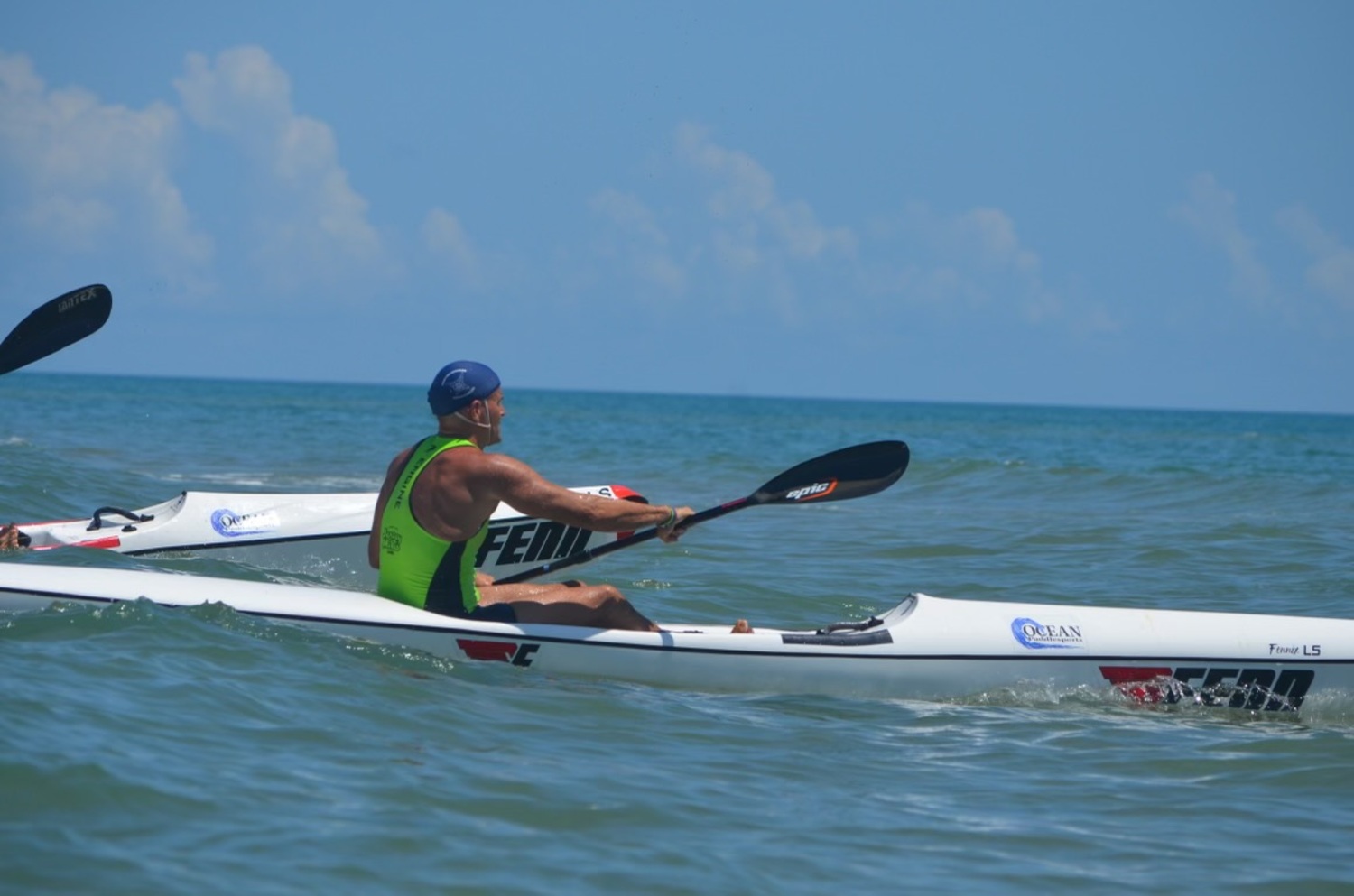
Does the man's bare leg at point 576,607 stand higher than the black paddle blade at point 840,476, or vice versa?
the black paddle blade at point 840,476

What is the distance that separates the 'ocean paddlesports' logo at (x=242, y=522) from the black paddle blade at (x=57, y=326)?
1284 mm

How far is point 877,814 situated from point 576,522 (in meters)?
1.73

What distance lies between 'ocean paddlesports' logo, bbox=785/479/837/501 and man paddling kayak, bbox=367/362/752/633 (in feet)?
2.83

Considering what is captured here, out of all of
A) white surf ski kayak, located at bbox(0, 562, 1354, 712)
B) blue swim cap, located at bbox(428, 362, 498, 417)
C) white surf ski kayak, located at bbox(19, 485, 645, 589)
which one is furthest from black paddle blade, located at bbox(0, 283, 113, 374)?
blue swim cap, located at bbox(428, 362, 498, 417)

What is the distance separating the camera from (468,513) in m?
5.46

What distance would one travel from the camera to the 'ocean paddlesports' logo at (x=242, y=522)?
8547 millimetres

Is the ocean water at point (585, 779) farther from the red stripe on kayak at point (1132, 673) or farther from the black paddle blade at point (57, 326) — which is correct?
the black paddle blade at point (57, 326)

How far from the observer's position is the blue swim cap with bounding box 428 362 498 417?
5.55 metres

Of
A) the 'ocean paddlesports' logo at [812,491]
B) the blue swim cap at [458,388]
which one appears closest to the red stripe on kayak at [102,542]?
the blue swim cap at [458,388]

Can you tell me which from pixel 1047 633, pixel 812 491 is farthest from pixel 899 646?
pixel 812 491

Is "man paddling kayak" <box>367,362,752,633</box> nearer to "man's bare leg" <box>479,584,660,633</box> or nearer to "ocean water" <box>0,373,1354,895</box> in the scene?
"man's bare leg" <box>479,584,660,633</box>

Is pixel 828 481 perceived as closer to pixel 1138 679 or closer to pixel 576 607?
pixel 576 607

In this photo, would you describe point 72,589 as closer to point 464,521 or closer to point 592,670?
point 464,521

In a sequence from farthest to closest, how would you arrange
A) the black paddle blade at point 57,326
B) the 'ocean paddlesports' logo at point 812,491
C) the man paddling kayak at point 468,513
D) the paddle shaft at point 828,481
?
the black paddle blade at point 57,326 → the 'ocean paddlesports' logo at point 812,491 → the paddle shaft at point 828,481 → the man paddling kayak at point 468,513
